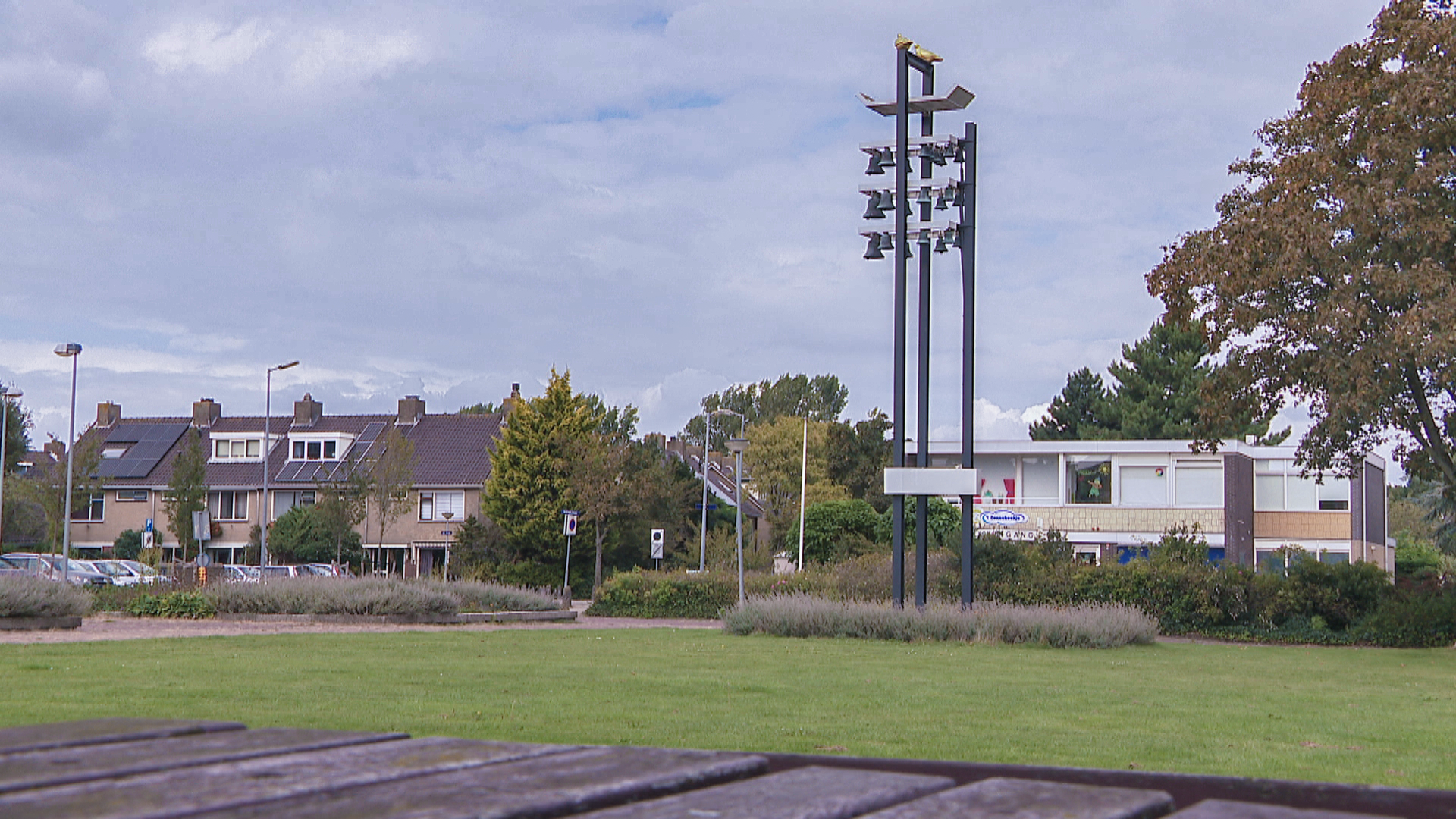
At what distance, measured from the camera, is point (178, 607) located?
29703 millimetres

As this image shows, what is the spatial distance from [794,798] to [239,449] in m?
78.7

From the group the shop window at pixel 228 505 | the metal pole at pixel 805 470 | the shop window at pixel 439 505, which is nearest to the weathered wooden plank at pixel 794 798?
the metal pole at pixel 805 470

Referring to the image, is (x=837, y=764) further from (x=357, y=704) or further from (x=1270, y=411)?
(x=1270, y=411)

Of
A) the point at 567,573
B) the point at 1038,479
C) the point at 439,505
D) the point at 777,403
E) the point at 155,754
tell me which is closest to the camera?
the point at 155,754

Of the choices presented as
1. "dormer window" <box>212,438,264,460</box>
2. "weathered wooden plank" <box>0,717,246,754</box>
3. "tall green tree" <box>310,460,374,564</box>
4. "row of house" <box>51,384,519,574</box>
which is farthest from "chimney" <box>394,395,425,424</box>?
"weathered wooden plank" <box>0,717,246,754</box>

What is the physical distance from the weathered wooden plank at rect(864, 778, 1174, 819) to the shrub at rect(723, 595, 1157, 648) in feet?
75.4

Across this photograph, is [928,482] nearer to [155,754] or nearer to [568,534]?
[568,534]

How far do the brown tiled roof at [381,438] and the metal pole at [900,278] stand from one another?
141ft

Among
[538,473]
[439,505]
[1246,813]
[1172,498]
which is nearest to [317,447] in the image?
[439,505]

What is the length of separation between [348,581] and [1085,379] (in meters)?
55.6

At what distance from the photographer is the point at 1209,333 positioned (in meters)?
26.4

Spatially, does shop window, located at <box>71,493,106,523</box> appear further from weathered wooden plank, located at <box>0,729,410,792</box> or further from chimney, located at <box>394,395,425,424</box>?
weathered wooden plank, located at <box>0,729,410,792</box>

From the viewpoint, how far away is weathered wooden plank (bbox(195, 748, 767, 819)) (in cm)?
185

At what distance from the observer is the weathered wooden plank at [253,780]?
1.83 metres
